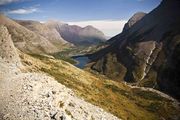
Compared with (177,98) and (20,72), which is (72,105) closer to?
(20,72)

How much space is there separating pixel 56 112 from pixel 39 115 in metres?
2.52

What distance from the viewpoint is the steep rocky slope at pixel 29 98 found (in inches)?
1458

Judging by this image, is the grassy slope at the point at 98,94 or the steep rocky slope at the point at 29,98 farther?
the grassy slope at the point at 98,94

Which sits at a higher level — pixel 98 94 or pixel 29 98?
pixel 29 98

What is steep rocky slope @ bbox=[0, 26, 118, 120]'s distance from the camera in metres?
37.0

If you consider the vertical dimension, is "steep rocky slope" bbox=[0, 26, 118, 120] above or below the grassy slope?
above

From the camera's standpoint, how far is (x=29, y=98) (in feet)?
130

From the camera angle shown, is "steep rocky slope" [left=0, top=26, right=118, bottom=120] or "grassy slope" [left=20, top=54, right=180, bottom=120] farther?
"grassy slope" [left=20, top=54, right=180, bottom=120]

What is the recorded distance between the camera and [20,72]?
48.9m

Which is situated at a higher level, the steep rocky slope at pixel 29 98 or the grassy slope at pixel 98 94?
the steep rocky slope at pixel 29 98

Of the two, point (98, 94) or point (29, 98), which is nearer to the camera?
point (29, 98)

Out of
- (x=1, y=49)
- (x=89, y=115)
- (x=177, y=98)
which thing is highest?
(x=1, y=49)

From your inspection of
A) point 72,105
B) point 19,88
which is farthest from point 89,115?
point 19,88

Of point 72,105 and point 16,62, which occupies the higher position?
point 16,62
